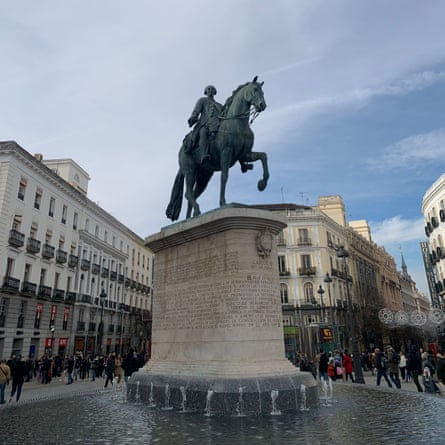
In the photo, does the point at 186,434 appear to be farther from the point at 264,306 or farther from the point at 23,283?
the point at 23,283

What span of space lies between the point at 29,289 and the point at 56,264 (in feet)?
19.3

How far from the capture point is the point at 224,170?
10.6 m

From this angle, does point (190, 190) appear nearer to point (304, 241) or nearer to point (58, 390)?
point (58, 390)

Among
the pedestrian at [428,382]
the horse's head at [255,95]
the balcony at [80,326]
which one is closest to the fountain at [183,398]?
the horse's head at [255,95]

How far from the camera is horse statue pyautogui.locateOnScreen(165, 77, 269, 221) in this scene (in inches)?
408

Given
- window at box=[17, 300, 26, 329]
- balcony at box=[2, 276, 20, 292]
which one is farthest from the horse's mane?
window at box=[17, 300, 26, 329]

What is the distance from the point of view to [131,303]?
199ft

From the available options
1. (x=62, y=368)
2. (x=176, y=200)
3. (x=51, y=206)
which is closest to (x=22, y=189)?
(x=51, y=206)

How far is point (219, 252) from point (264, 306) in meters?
1.66

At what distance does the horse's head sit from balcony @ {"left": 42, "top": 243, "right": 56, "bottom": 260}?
33.6 meters

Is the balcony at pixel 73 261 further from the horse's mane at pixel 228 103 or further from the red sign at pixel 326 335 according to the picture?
the horse's mane at pixel 228 103

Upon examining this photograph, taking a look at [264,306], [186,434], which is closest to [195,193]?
[264,306]

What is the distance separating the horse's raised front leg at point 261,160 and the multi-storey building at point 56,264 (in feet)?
73.0

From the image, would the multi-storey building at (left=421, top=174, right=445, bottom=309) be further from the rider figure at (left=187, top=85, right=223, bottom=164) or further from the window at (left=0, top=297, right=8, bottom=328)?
the window at (left=0, top=297, right=8, bottom=328)
